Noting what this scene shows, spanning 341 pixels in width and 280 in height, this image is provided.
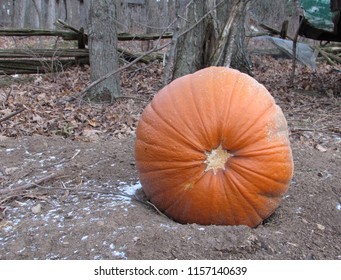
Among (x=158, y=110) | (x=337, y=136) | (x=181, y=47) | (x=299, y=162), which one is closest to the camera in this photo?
(x=158, y=110)

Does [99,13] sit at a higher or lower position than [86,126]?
higher

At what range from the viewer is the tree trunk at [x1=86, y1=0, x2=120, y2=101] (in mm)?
5792

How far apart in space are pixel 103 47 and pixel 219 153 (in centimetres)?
382

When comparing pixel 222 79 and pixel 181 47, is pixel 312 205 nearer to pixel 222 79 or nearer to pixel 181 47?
pixel 222 79

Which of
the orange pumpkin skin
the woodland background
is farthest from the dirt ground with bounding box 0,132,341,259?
the orange pumpkin skin

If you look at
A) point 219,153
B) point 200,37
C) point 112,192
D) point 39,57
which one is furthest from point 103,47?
point 219,153

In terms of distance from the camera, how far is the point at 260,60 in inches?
395

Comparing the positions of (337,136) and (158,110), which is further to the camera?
(337,136)

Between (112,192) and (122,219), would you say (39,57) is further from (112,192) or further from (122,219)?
(122,219)

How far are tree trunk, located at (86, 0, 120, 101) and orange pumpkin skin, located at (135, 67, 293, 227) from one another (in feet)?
10.8

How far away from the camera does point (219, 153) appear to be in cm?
253
